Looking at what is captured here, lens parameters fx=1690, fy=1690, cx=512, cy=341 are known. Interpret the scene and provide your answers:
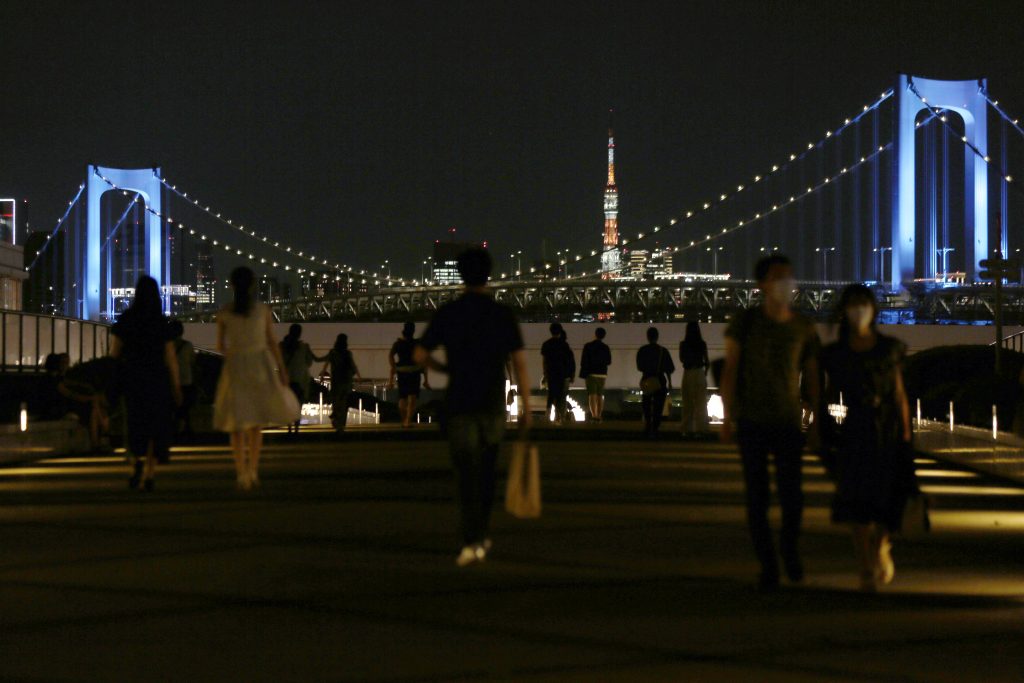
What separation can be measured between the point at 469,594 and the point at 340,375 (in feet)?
46.9

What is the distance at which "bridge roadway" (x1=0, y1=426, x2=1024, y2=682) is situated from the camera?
5391 millimetres

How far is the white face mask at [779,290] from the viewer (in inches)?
288

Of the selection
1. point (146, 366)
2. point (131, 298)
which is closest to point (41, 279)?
point (131, 298)

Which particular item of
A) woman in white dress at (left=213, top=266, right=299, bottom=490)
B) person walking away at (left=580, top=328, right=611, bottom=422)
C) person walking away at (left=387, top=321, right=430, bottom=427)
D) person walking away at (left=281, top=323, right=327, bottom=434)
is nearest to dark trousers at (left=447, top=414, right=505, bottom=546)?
woman in white dress at (left=213, top=266, right=299, bottom=490)

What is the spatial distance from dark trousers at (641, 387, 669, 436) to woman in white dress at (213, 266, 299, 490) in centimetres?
919

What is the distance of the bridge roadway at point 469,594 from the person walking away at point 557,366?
1080 centimetres

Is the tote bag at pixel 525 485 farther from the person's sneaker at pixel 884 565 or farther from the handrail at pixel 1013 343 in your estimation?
the handrail at pixel 1013 343

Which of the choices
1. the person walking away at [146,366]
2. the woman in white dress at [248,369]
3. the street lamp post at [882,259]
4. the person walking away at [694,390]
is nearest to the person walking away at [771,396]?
the woman in white dress at [248,369]

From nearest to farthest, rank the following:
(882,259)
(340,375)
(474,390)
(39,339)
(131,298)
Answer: (474,390) < (340,375) < (39,339) < (882,259) < (131,298)

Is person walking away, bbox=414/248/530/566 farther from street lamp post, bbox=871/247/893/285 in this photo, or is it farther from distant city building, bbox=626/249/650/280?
distant city building, bbox=626/249/650/280

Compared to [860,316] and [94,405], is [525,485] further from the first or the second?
[94,405]

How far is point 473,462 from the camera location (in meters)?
7.80

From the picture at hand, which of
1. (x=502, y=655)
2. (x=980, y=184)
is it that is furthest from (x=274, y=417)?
(x=980, y=184)

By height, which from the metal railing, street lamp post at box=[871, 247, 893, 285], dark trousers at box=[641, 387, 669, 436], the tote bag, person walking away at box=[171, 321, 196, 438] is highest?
street lamp post at box=[871, 247, 893, 285]
